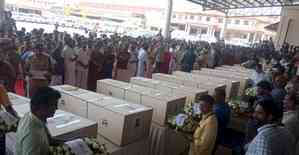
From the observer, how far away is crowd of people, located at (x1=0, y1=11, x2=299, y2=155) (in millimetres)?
2268

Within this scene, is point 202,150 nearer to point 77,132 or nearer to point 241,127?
point 77,132

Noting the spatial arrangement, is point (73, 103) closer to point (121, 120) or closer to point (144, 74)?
point (121, 120)

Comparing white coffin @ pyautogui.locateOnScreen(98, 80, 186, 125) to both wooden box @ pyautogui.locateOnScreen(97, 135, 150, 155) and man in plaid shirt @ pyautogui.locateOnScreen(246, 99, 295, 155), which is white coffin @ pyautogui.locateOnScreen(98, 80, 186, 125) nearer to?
wooden box @ pyautogui.locateOnScreen(97, 135, 150, 155)

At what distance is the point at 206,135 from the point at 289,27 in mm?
21382

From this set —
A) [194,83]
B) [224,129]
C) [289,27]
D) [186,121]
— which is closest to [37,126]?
[186,121]

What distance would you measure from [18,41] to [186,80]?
4.38 metres

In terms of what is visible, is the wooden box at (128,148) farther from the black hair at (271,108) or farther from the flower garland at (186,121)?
the black hair at (271,108)

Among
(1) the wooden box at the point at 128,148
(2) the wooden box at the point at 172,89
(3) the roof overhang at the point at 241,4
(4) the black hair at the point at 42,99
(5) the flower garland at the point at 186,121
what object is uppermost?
(3) the roof overhang at the point at 241,4

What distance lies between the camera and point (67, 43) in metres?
6.77

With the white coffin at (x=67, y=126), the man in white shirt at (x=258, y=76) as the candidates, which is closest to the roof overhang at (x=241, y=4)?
the man in white shirt at (x=258, y=76)

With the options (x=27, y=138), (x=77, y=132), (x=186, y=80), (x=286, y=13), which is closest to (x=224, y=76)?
(x=186, y=80)

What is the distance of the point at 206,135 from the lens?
2.96 m

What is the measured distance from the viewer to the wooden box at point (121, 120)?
312 cm

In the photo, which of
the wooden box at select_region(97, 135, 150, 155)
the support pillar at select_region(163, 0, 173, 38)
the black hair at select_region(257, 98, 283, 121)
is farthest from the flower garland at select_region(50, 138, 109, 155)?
the support pillar at select_region(163, 0, 173, 38)
